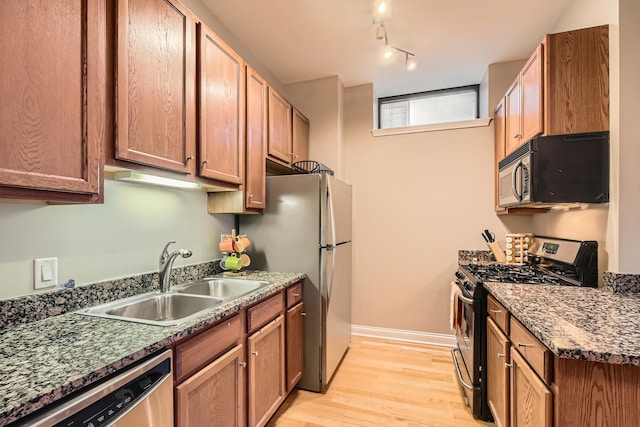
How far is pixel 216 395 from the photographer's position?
4.26 ft

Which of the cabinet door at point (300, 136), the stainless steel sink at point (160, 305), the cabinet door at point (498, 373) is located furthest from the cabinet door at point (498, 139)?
the stainless steel sink at point (160, 305)

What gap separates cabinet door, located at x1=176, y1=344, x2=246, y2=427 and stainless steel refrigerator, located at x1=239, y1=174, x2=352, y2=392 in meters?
0.78

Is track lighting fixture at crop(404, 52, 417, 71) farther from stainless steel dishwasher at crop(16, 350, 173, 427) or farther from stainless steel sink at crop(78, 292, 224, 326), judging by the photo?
stainless steel dishwasher at crop(16, 350, 173, 427)

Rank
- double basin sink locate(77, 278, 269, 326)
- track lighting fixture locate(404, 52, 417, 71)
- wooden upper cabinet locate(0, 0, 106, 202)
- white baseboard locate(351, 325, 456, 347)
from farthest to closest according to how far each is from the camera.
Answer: white baseboard locate(351, 325, 456, 347), track lighting fixture locate(404, 52, 417, 71), double basin sink locate(77, 278, 269, 326), wooden upper cabinet locate(0, 0, 106, 202)

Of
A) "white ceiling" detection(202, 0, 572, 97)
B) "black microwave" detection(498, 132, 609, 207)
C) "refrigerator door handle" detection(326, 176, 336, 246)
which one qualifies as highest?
"white ceiling" detection(202, 0, 572, 97)

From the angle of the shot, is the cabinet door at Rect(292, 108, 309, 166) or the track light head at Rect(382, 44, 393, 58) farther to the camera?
the cabinet door at Rect(292, 108, 309, 166)

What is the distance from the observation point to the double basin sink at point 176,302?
134 centimetres

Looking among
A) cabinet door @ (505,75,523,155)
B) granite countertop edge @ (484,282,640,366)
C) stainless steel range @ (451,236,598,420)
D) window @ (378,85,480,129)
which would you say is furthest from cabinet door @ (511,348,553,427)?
window @ (378,85,480,129)

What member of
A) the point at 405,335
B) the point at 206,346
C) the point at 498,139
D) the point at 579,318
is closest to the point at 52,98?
the point at 206,346

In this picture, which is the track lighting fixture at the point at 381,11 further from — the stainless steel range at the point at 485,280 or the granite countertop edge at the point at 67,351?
the granite countertop edge at the point at 67,351

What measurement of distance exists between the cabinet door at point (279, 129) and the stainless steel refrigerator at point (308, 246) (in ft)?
1.03

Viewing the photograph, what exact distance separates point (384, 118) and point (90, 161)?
307 cm

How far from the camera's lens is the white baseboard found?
2.97 m

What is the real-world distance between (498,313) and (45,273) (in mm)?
2156
